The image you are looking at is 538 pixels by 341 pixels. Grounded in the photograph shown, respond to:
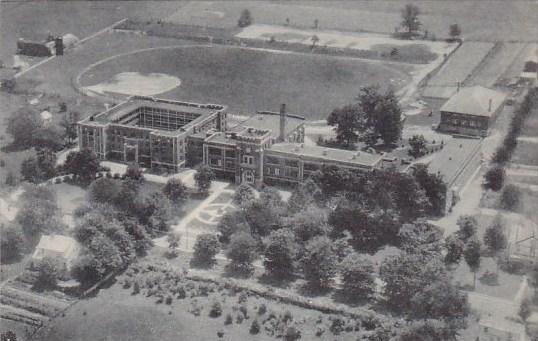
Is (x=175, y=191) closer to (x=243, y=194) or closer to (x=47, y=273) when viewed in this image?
(x=243, y=194)

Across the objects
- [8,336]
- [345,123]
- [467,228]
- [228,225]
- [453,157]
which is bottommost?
[8,336]

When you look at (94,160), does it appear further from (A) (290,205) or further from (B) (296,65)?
(B) (296,65)

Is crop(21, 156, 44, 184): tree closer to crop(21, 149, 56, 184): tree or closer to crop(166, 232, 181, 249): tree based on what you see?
crop(21, 149, 56, 184): tree

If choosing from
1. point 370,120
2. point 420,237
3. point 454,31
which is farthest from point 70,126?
point 454,31

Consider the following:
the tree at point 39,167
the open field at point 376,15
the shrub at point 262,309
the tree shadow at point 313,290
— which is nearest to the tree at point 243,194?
the tree shadow at point 313,290

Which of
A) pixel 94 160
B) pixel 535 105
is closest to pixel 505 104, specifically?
pixel 535 105
